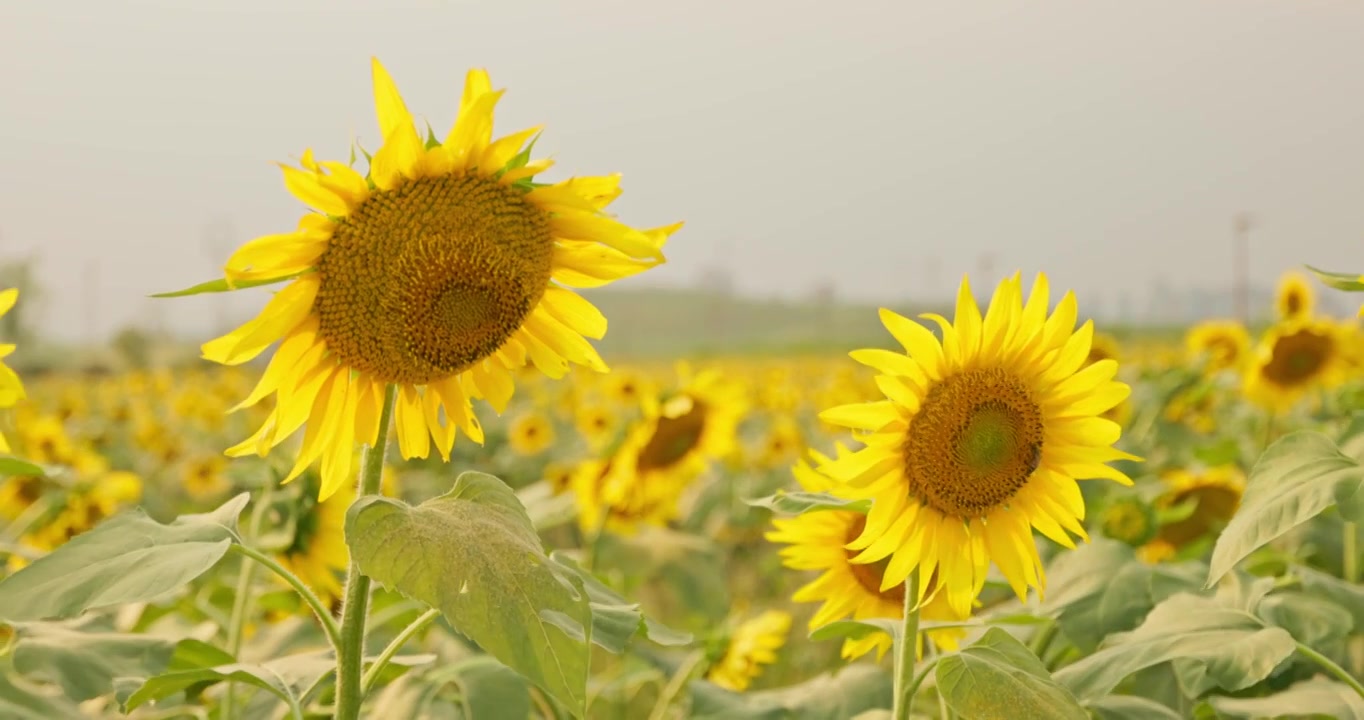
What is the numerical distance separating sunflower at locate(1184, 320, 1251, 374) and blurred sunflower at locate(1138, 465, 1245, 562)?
2.59 m

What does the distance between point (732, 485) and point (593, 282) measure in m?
6.23

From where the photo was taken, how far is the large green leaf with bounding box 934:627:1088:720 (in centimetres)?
150

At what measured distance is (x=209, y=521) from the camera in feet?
5.02

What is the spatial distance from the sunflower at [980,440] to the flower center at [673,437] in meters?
2.42

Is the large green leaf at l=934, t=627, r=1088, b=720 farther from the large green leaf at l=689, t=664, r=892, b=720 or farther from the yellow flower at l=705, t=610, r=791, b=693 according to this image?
the yellow flower at l=705, t=610, r=791, b=693

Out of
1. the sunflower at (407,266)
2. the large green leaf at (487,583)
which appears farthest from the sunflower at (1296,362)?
the large green leaf at (487,583)

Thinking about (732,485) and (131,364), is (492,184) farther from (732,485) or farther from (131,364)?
(131,364)

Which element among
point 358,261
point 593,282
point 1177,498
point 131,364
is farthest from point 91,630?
point 131,364

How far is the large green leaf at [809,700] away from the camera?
6.77ft

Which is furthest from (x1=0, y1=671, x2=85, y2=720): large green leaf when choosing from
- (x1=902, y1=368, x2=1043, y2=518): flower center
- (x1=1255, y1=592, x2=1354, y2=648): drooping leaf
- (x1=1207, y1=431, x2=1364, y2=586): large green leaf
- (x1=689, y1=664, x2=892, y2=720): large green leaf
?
(x1=1255, y1=592, x2=1354, y2=648): drooping leaf

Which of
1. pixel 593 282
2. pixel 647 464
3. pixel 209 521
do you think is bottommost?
pixel 647 464

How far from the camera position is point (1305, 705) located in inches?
73.8

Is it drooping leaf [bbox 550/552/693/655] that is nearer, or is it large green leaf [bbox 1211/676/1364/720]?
drooping leaf [bbox 550/552/693/655]

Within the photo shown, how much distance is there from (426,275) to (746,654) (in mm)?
1818
